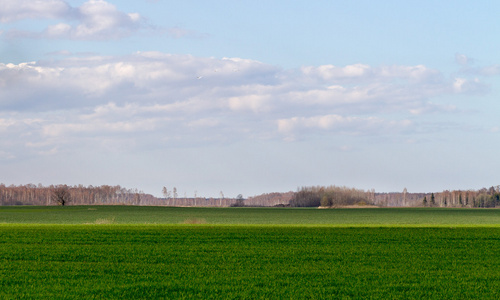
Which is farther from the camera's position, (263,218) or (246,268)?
(263,218)

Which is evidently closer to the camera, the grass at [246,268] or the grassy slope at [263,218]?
the grass at [246,268]

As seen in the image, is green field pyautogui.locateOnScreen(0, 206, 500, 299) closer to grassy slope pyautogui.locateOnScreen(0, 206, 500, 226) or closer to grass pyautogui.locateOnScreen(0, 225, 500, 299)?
grass pyautogui.locateOnScreen(0, 225, 500, 299)

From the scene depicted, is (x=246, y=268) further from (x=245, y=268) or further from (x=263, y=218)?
(x=263, y=218)

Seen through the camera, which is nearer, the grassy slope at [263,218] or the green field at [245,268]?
the green field at [245,268]

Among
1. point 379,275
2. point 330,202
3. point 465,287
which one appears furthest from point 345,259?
point 330,202

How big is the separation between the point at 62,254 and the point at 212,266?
7.14 m

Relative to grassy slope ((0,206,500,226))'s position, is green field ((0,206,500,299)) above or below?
above

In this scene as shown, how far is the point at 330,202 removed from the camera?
185750 millimetres

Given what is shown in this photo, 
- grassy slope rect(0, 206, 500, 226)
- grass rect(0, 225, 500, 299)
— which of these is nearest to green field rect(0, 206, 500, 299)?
grass rect(0, 225, 500, 299)

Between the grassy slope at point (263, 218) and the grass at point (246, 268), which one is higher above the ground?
the grass at point (246, 268)

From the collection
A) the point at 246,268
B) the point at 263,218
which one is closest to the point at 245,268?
the point at 246,268

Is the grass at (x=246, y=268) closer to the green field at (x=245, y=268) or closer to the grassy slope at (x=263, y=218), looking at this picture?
the green field at (x=245, y=268)

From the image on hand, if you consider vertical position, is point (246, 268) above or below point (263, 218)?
above

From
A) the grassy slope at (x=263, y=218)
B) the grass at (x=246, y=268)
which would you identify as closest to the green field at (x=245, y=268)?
the grass at (x=246, y=268)
